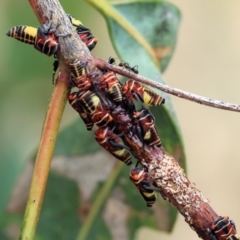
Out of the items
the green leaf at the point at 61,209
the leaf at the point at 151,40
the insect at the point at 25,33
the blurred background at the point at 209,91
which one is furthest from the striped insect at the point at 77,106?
the blurred background at the point at 209,91

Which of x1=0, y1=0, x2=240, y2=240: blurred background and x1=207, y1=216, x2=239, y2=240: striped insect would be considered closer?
x1=207, y1=216, x2=239, y2=240: striped insect

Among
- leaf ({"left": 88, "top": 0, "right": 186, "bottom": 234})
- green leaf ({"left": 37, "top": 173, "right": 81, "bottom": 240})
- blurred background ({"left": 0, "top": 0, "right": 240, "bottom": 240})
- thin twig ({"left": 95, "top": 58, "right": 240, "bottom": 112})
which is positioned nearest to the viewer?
thin twig ({"left": 95, "top": 58, "right": 240, "bottom": 112})

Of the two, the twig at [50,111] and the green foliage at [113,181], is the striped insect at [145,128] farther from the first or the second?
the green foliage at [113,181]

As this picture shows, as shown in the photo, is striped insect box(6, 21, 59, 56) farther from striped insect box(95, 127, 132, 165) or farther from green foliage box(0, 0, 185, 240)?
green foliage box(0, 0, 185, 240)

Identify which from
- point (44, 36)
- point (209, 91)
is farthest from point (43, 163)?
point (209, 91)

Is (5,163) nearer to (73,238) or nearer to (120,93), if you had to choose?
(73,238)

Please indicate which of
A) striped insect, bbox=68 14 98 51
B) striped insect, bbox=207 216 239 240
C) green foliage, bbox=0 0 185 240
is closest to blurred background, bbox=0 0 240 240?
green foliage, bbox=0 0 185 240

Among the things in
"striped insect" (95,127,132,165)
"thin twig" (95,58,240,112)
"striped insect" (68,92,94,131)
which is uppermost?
"thin twig" (95,58,240,112)
